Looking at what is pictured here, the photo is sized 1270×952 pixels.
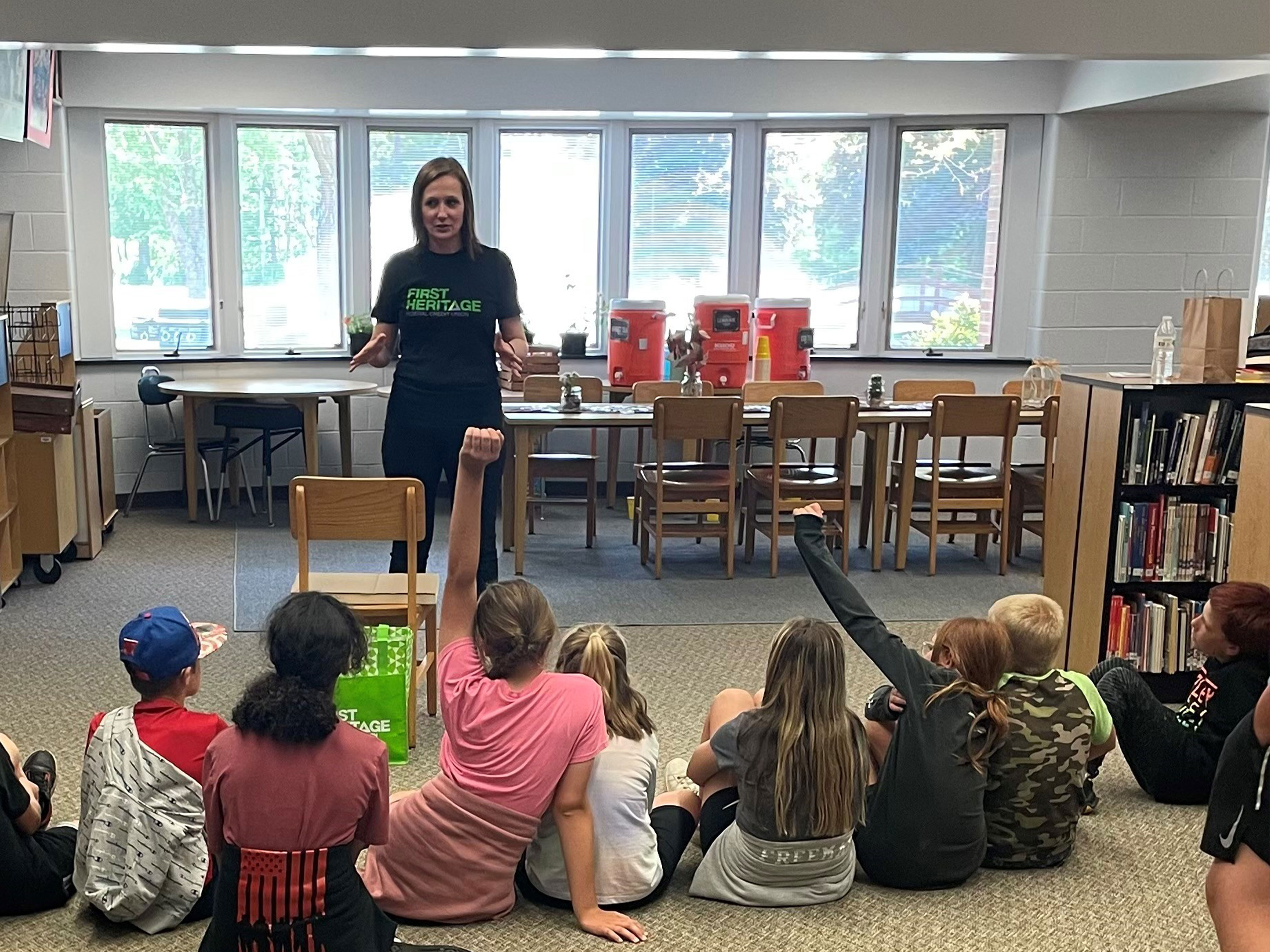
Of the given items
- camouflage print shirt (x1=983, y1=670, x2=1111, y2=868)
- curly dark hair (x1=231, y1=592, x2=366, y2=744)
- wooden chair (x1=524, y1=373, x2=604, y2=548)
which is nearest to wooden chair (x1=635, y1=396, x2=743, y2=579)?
wooden chair (x1=524, y1=373, x2=604, y2=548)

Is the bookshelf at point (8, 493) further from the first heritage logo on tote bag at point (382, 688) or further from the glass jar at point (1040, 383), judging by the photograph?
the glass jar at point (1040, 383)

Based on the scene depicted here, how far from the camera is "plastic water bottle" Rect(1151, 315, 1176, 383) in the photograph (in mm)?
4059

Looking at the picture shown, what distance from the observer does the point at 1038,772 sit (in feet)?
9.36

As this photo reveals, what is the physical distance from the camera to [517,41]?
435 centimetres

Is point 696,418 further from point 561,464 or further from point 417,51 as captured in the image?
point 417,51

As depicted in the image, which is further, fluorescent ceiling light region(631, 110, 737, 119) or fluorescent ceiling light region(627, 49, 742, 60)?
fluorescent ceiling light region(631, 110, 737, 119)

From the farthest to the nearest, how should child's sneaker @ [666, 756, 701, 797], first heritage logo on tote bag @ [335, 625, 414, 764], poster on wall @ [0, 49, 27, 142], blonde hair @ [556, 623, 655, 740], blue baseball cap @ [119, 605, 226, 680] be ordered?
poster on wall @ [0, 49, 27, 142], first heritage logo on tote bag @ [335, 625, 414, 764], child's sneaker @ [666, 756, 701, 797], blonde hair @ [556, 623, 655, 740], blue baseball cap @ [119, 605, 226, 680]

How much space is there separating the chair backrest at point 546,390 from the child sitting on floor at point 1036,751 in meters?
3.88

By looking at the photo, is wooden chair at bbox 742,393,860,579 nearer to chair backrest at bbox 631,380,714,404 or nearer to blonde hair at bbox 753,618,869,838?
chair backrest at bbox 631,380,714,404

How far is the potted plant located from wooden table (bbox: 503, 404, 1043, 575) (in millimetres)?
1602

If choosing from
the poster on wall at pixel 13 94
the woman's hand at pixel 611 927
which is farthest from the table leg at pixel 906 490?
the poster on wall at pixel 13 94

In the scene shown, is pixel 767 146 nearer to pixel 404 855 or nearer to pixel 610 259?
pixel 610 259

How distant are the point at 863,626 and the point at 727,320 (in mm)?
4435

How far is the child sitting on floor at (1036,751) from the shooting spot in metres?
2.84
